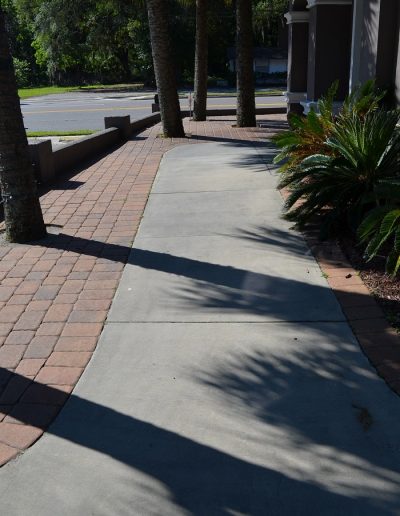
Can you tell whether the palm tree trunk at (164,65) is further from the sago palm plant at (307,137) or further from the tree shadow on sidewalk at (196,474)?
the tree shadow on sidewalk at (196,474)

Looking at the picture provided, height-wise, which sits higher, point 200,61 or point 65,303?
point 200,61

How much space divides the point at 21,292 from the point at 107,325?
1206 millimetres

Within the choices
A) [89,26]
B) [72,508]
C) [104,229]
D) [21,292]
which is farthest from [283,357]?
[89,26]

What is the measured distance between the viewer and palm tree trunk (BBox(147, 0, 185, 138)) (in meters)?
14.6

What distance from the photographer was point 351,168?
22.3 ft

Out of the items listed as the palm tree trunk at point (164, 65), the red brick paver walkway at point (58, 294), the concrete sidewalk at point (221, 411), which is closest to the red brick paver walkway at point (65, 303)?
the red brick paver walkway at point (58, 294)

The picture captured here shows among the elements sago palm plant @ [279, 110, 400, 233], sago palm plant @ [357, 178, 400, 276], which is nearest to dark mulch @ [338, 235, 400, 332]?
sago palm plant @ [357, 178, 400, 276]

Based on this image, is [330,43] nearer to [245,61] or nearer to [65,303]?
[245,61]

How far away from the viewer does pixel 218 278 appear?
5.85m

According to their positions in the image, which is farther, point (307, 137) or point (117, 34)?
point (117, 34)

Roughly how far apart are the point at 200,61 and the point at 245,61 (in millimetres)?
2589

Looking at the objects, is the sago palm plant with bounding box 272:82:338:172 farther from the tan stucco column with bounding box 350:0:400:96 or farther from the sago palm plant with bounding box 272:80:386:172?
the tan stucco column with bounding box 350:0:400:96

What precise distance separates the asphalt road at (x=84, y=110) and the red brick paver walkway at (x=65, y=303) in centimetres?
1666

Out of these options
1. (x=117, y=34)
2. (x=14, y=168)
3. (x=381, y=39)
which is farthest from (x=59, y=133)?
(x=117, y=34)
